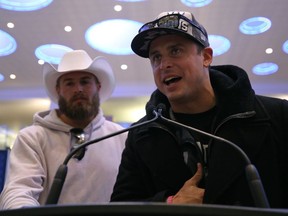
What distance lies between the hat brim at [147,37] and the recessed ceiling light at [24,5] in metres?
6.53

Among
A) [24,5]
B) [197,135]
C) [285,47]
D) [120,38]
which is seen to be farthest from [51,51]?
[197,135]

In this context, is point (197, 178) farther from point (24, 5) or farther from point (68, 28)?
point (68, 28)

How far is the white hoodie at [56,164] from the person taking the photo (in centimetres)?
197

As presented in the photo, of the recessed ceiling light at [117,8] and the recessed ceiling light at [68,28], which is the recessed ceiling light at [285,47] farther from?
the recessed ceiling light at [68,28]

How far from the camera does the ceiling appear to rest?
7.99 m

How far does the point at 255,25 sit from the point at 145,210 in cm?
871

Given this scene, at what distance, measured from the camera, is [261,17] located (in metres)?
8.38

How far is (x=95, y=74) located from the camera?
2.73 metres

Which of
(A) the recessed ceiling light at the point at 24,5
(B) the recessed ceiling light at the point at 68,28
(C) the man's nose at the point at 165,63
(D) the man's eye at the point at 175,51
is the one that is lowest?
(C) the man's nose at the point at 165,63

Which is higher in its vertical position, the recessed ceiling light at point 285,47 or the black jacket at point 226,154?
the recessed ceiling light at point 285,47

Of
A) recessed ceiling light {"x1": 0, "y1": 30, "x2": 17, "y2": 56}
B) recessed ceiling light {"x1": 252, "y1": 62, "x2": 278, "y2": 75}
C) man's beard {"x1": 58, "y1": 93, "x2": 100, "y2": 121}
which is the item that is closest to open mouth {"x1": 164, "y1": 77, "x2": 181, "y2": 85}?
man's beard {"x1": 58, "y1": 93, "x2": 100, "y2": 121}

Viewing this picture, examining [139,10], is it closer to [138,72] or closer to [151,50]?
[138,72]

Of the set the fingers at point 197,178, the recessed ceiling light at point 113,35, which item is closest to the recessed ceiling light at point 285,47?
the recessed ceiling light at point 113,35

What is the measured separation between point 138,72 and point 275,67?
12.7ft
